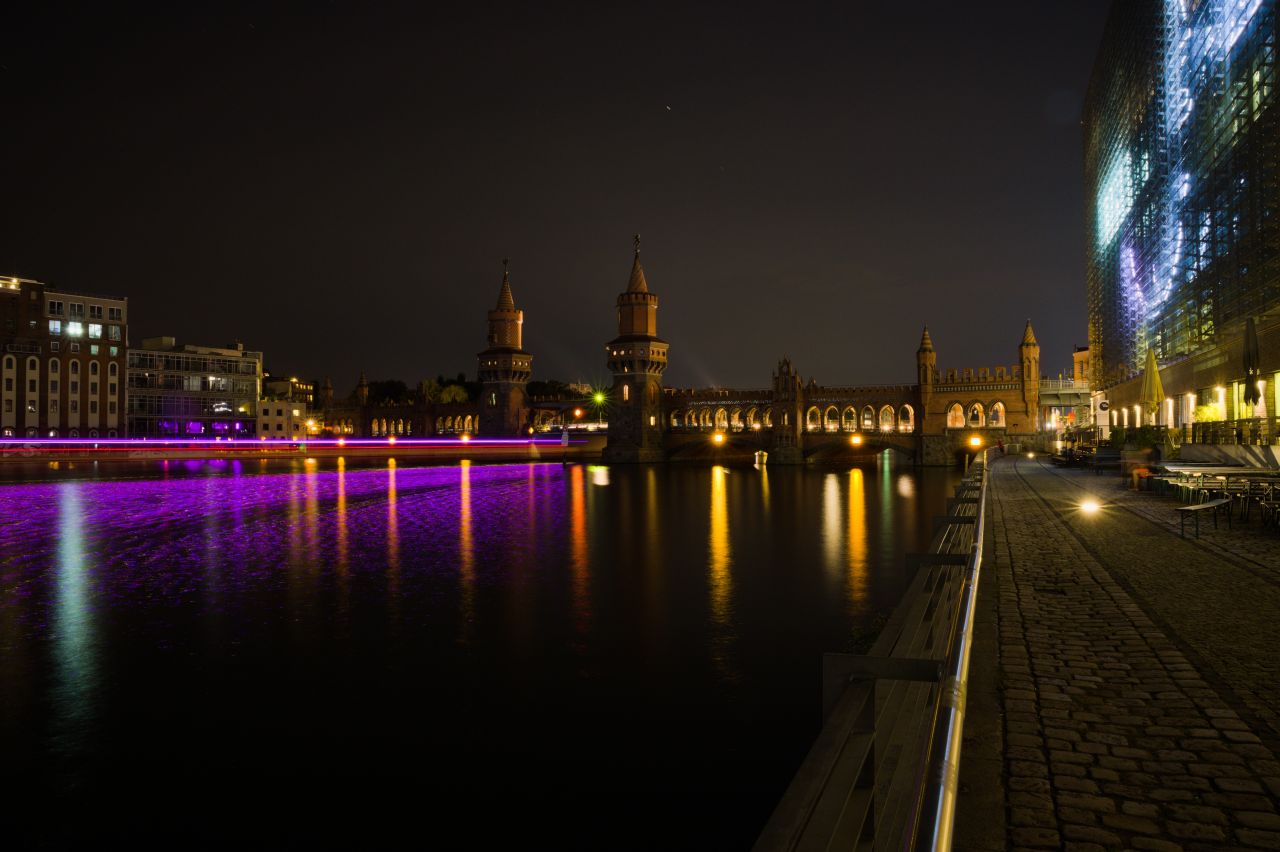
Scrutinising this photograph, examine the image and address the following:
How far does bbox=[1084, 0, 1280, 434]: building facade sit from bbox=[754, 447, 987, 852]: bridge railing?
2548cm

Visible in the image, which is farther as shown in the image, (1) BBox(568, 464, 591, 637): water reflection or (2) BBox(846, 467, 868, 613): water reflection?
(2) BBox(846, 467, 868, 613): water reflection

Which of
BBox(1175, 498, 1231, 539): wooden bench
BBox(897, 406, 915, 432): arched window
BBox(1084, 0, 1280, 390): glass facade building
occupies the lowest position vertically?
BBox(1175, 498, 1231, 539): wooden bench

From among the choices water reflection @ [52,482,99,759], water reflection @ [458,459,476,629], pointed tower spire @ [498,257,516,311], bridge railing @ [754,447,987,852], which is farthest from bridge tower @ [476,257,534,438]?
bridge railing @ [754,447,987,852]

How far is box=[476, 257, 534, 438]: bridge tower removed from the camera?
96562mm

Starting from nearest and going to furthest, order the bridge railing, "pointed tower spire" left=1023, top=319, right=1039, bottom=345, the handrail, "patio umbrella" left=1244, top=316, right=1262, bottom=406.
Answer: the handrail < the bridge railing < "patio umbrella" left=1244, top=316, right=1262, bottom=406 < "pointed tower spire" left=1023, top=319, right=1039, bottom=345

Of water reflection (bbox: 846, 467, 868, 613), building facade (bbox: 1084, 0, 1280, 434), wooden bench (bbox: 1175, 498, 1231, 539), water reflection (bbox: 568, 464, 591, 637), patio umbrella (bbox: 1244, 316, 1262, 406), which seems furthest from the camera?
building facade (bbox: 1084, 0, 1280, 434)

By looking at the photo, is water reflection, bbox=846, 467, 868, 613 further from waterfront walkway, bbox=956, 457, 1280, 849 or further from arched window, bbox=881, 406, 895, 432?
arched window, bbox=881, 406, 895, 432

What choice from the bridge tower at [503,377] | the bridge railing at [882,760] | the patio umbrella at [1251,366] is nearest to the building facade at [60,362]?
the bridge tower at [503,377]

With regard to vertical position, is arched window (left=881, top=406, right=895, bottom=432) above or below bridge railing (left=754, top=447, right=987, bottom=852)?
above

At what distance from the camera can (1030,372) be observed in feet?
232

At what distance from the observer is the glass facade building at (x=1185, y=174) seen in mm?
28703

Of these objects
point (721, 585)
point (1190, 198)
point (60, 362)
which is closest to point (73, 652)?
point (721, 585)

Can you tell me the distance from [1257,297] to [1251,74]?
7.63m

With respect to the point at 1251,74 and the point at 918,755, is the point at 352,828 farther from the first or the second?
the point at 1251,74
